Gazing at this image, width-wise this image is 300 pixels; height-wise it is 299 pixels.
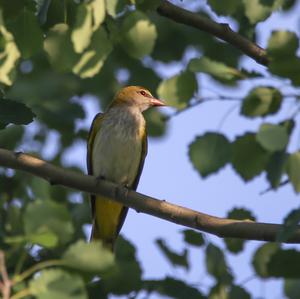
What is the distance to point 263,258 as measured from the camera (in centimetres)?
446

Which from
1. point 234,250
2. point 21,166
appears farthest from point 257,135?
point 21,166

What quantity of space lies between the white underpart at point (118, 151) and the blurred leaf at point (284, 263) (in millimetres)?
3199

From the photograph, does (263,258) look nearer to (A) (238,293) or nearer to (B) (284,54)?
(A) (238,293)

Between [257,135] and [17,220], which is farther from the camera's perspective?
[17,220]

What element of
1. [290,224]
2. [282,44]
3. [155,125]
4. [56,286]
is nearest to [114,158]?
[155,125]

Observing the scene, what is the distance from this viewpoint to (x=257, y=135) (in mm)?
4457

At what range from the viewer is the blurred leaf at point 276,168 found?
407 cm

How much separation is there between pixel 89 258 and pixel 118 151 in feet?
13.8

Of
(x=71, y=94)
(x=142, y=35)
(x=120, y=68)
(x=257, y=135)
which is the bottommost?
(x=257, y=135)

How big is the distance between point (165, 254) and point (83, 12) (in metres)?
1.50

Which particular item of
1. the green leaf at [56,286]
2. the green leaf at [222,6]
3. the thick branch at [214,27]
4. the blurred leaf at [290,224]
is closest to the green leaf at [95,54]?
the green leaf at [222,6]

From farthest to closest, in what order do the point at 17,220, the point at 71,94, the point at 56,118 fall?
the point at 71,94
the point at 56,118
the point at 17,220

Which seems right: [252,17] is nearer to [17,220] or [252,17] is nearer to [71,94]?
[17,220]

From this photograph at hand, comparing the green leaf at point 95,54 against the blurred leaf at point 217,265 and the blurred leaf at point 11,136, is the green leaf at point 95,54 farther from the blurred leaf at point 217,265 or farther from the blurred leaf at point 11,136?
the blurred leaf at point 11,136
